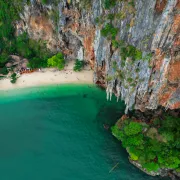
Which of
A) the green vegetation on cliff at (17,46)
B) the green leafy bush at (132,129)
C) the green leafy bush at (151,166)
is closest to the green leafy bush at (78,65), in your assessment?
the green vegetation on cliff at (17,46)

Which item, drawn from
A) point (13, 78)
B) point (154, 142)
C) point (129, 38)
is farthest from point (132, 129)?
point (13, 78)

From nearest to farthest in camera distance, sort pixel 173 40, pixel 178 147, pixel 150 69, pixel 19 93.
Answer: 1. pixel 173 40
2. pixel 150 69
3. pixel 178 147
4. pixel 19 93

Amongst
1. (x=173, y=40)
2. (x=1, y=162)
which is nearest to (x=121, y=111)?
(x=173, y=40)

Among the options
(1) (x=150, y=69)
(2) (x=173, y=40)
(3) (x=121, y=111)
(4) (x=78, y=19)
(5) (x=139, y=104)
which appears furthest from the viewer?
(3) (x=121, y=111)

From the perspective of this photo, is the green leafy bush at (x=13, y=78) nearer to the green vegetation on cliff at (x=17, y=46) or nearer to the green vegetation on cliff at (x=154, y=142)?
the green vegetation on cliff at (x=17, y=46)

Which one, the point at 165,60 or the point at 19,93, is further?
the point at 19,93

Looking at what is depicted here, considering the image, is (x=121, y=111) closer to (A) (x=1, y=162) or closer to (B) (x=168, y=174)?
(B) (x=168, y=174)

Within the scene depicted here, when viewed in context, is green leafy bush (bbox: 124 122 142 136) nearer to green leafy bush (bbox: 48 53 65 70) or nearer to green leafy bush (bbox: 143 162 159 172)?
green leafy bush (bbox: 143 162 159 172)
